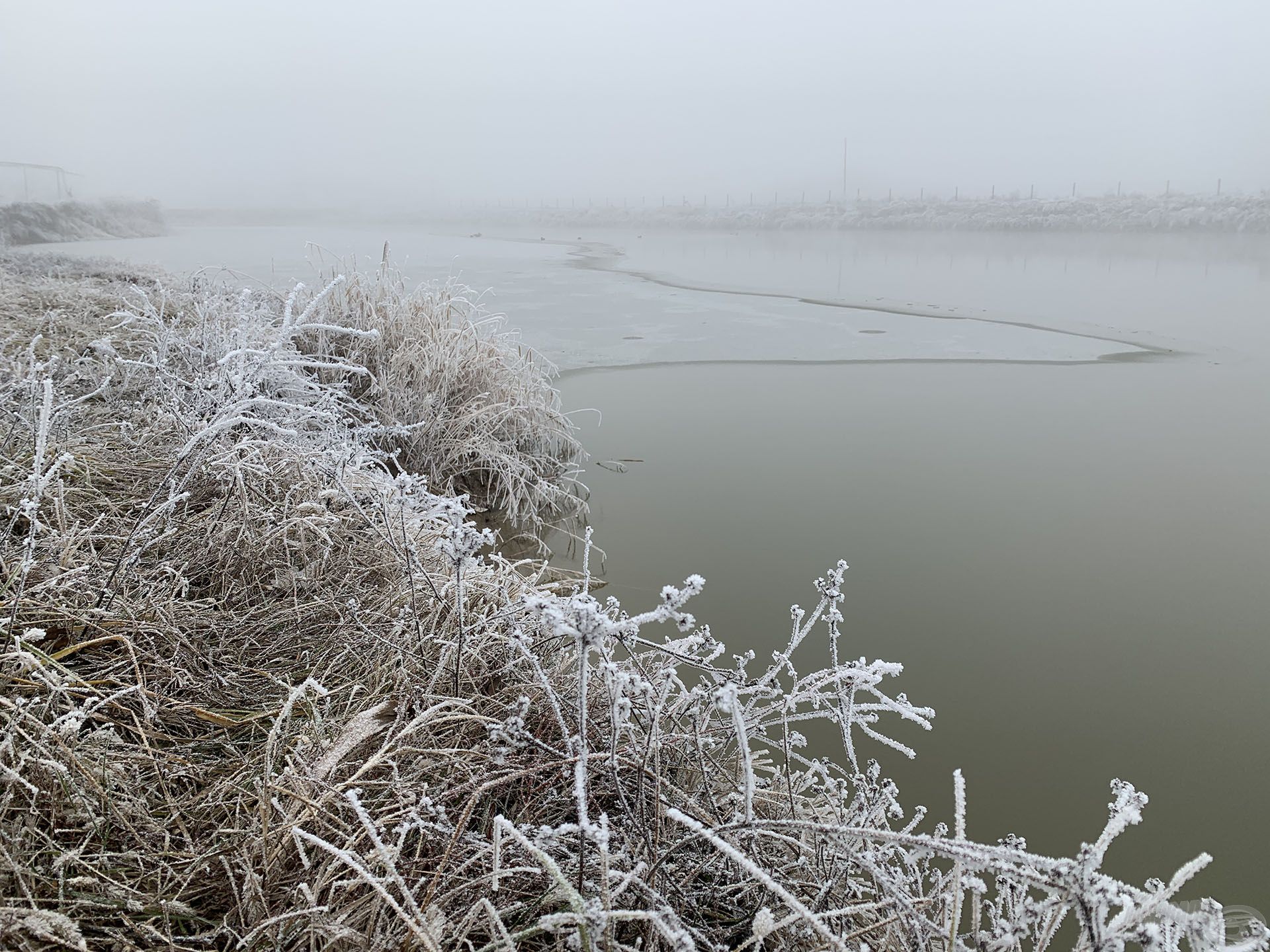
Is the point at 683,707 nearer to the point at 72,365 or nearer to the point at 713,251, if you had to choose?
the point at 72,365

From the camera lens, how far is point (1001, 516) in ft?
10.3

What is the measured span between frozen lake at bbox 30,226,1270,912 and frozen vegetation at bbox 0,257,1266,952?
0.29 meters

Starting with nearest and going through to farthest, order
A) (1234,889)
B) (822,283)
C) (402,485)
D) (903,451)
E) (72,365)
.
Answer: (1234,889)
(402,485)
(72,365)
(903,451)
(822,283)

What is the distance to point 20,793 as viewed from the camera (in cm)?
108

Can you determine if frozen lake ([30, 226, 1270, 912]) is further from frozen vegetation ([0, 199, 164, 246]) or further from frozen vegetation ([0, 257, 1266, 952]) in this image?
frozen vegetation ([0, 199, 164, 246])

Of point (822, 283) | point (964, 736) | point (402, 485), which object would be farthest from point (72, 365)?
point (822, 283)

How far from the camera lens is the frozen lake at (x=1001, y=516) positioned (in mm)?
1850

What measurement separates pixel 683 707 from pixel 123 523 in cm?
147

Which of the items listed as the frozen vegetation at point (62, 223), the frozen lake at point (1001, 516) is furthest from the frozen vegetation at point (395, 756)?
the frozen vegetation at point (62, 223)

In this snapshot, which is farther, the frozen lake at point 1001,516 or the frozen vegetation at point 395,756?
the frozen lake at point 1001,516

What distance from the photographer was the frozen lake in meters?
1.85

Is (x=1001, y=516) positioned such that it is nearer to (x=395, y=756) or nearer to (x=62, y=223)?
(x=395, y=756)

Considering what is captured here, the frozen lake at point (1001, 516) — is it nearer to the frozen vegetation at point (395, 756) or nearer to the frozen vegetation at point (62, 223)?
the frozen vegetation at point (395, 756)

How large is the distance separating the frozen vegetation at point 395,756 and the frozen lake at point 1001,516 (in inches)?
11.3
